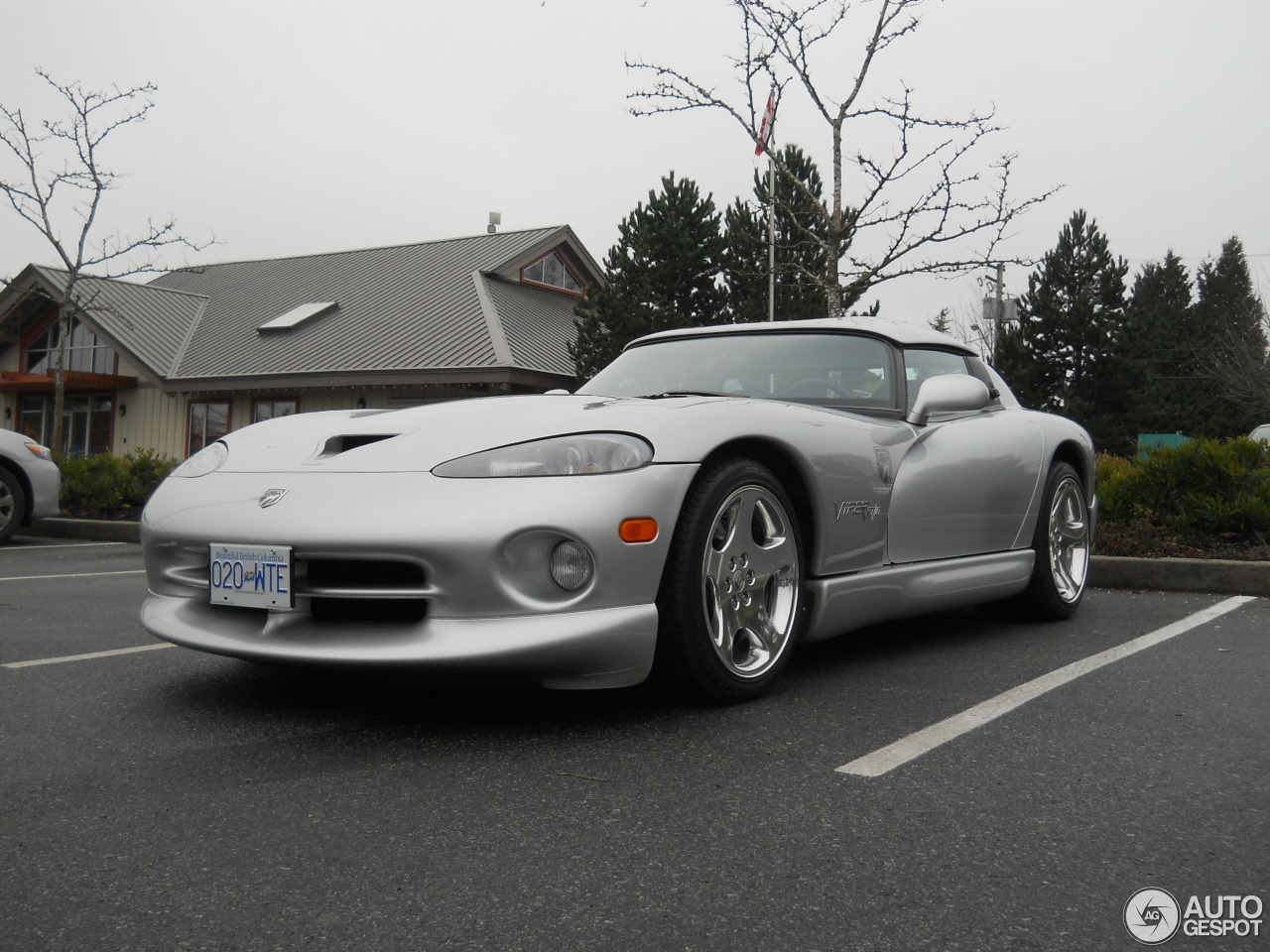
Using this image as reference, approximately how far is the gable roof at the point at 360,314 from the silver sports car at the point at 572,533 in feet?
55.9

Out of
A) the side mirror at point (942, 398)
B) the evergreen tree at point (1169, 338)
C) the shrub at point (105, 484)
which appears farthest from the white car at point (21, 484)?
the evergreen tree at point (1169, 338)

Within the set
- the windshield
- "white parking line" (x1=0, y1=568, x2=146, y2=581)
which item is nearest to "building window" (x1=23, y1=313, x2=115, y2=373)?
"white parking line" (x1=0, y1=568, x2=146, y2=581)

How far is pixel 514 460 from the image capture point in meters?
2.78

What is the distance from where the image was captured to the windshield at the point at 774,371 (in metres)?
3.98

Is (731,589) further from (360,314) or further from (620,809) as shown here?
(360,314)

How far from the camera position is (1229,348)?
3875 centimetres

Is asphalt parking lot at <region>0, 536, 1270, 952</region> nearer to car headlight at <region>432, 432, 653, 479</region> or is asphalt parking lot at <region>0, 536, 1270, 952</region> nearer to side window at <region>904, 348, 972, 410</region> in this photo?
car headlight at <region>432, 432, 653, 479</region>

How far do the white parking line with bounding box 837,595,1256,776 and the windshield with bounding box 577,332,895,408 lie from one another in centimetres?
110

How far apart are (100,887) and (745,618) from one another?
1.81 m

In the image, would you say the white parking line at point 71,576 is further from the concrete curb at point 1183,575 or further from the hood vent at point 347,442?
the concrete curb at point 1183,575

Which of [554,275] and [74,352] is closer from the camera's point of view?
[554,275]

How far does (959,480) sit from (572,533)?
1.95 metres

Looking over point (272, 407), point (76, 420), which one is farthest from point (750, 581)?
point (76, 420)

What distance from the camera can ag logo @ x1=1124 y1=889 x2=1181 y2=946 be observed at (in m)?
1.68
